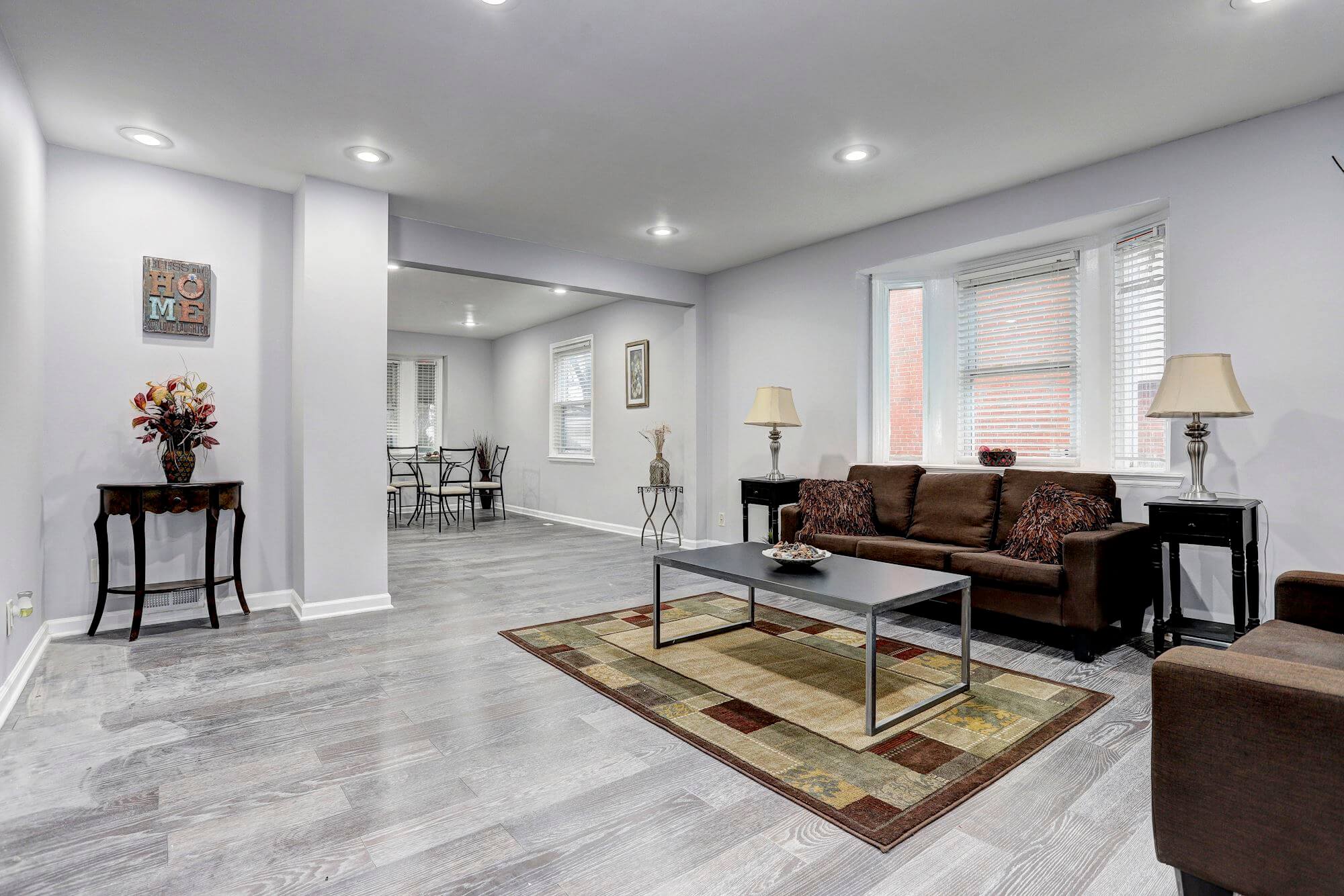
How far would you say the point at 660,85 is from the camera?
10.00 feet

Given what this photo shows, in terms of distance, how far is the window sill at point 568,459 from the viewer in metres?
8.31

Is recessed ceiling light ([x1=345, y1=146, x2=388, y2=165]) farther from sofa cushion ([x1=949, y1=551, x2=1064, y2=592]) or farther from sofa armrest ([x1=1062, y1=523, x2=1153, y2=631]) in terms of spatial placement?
sofa armrest ([x1=1062, y1=523, x2=1153, y2=631])

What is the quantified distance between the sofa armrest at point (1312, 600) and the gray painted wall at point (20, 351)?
4.51 m

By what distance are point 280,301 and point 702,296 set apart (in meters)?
3.64

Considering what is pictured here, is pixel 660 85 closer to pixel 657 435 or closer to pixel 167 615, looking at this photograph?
pixel 167 615

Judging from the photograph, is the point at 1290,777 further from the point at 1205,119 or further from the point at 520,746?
the point at 1205,119

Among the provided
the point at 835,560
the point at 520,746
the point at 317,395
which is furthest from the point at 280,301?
the point at 835,560

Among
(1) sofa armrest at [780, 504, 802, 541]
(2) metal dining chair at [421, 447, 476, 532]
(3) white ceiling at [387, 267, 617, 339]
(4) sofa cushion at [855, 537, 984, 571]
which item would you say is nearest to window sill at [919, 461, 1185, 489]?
(4) sofa cushion at [855, 537, 984, 571]

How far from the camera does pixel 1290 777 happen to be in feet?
4.21

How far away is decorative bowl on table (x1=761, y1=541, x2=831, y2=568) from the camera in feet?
9.83

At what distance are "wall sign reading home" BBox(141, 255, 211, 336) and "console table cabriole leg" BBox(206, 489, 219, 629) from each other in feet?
3.37

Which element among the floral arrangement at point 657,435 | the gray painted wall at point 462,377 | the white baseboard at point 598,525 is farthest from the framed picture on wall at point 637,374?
Answer: the gray painted wall at point 462,377

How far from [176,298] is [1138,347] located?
5.59 meters

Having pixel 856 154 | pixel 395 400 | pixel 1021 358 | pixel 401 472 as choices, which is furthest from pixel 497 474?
pixel 856 154
